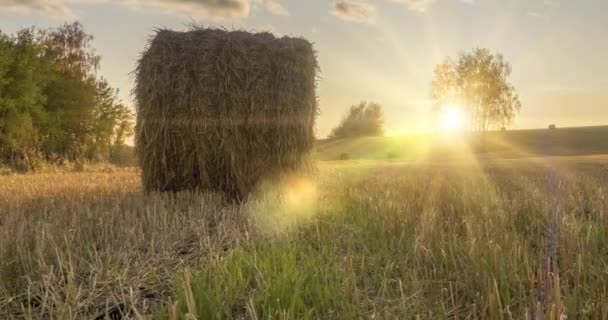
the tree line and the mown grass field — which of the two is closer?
the mown grass field

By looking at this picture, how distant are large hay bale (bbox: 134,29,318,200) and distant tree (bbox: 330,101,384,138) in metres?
65.2

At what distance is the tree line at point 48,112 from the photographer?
23.4 meters

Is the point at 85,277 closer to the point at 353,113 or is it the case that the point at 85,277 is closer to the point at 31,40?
the point at 31,40

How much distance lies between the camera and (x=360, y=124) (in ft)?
241

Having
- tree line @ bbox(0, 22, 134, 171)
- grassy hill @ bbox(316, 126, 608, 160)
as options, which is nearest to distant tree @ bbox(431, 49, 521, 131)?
grassy hill @ bbox(316, 126, 608, 160)

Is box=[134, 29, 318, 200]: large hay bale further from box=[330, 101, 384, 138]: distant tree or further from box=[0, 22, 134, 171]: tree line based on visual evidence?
box=[330, 101, 384, 138]: distant tree

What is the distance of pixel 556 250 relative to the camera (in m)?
3.70

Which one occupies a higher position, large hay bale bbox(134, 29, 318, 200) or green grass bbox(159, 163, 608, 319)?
large hay bale bbox(134, 29, 318, 200)

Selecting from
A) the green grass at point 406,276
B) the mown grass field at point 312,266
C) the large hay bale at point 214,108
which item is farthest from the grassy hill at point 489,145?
the green grass at point 406,276

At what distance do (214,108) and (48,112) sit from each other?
76.0 feet

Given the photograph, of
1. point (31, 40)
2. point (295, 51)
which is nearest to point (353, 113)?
point (31, 40)

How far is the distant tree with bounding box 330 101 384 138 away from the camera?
7344 cm

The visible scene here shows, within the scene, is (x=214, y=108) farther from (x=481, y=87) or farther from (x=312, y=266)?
(x=481, y=87)

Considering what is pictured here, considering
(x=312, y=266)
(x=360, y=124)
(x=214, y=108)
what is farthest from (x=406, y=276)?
(x=360, y=124)
